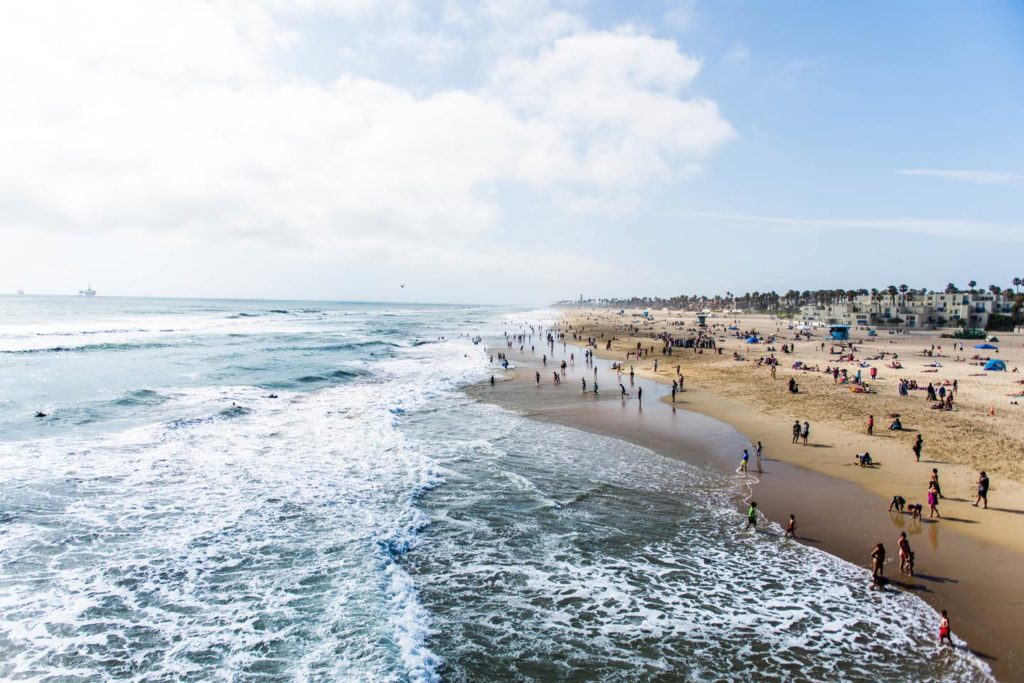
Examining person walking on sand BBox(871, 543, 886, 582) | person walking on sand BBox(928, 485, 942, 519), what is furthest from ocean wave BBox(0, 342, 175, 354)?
person walking on sand BBox(928, 485, 942, 519)

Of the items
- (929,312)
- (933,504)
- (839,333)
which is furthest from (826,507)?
(929,312)

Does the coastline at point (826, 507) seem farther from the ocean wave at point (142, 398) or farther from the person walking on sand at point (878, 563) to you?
the ocean wave at point (142, 398)

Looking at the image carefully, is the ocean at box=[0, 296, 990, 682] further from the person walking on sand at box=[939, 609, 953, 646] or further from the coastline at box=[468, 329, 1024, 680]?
the coastline at box=[468, 329, 1024, 680]

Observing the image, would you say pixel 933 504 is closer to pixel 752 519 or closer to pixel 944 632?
pixel 752 519

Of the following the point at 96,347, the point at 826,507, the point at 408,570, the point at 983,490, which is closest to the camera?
the point at 408,570

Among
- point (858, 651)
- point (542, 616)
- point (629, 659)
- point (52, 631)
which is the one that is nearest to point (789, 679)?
point (858, 651)

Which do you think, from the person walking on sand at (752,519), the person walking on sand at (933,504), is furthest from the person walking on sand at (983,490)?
the person walking on sand at (752,519)
